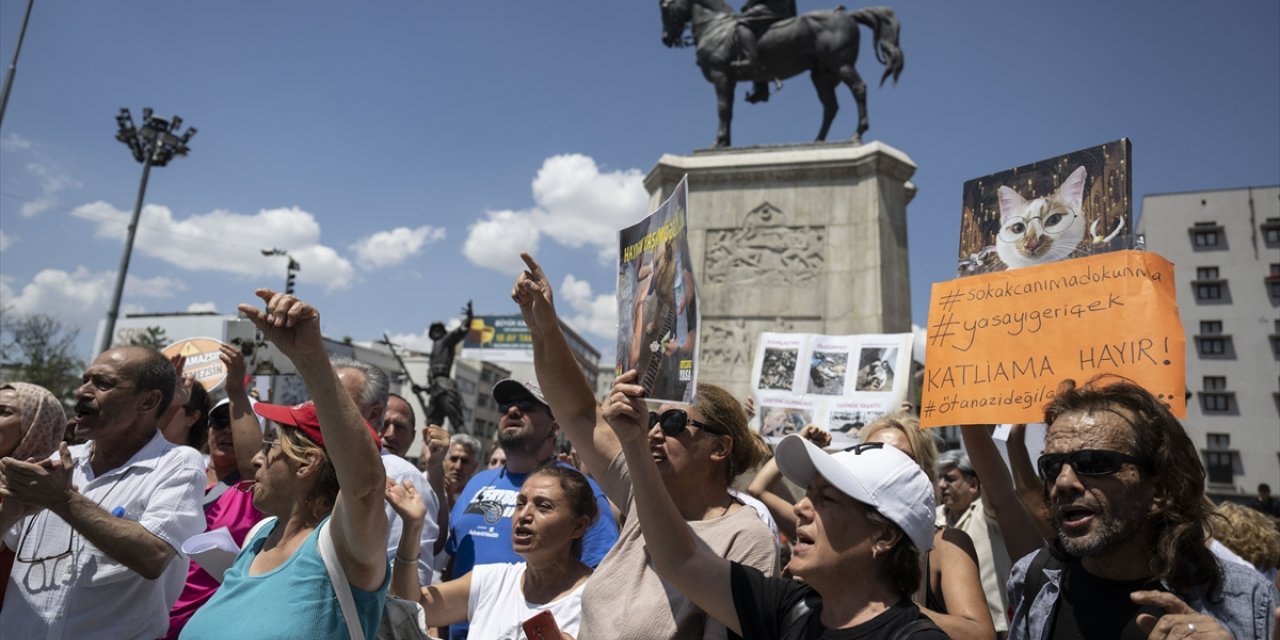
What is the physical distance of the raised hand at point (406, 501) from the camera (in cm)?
297

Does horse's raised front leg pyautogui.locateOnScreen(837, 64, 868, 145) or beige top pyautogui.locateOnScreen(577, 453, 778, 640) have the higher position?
horse's raised front leg pyautogui.locateOnScreen(837, 64, 868, 145)

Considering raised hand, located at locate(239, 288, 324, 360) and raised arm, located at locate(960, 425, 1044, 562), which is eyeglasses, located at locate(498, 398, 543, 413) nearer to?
raised arm, located at locate(960, 425, 1044, 562)

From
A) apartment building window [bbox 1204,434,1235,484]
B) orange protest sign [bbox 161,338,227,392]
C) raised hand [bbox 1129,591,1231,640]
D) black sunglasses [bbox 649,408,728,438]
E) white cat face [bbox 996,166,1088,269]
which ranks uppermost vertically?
white cat face [bbox 996,166,1088,269]

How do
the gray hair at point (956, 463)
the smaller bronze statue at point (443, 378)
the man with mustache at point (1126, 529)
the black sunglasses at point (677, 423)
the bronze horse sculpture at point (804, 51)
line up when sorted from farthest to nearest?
the smaller bronze statue at point (443, 378) → the bronze horse sculpture at point (804, 51) → the gray hair at point (956, 463) → the black sunglasses at point (677, 423) → the man with mustache at point (1126, 529)

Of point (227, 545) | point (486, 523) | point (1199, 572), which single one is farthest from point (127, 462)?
point (1199, 572)

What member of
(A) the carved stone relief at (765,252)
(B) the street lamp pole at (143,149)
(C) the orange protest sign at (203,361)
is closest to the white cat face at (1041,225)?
(A) the carved stone relief at (765,252)

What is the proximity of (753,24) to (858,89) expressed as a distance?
1752 mm

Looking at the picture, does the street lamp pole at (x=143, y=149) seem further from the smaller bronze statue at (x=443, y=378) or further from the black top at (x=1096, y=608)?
the black top at (x=1096, y=608)

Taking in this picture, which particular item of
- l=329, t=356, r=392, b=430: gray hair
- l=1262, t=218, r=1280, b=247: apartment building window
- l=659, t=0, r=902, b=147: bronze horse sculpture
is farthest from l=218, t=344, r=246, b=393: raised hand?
l=1262, t=218, r=1280, b=247: apartment building window

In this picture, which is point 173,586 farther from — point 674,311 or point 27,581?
point 674,311

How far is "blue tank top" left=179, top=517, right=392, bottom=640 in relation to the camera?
2.27 m

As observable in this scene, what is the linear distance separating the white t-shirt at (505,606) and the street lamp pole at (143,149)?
1581cm

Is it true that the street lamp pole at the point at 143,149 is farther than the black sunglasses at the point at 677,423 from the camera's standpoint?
Yes

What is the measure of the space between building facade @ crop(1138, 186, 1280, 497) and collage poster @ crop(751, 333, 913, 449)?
1816 inches
